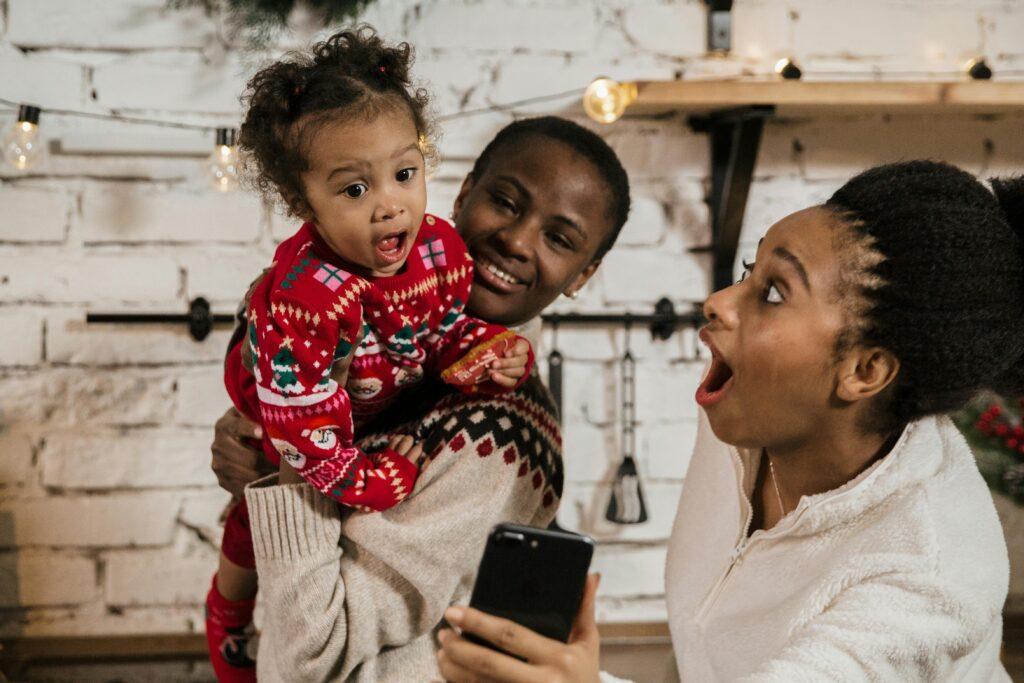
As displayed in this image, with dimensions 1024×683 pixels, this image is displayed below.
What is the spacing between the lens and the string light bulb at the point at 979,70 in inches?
67.7

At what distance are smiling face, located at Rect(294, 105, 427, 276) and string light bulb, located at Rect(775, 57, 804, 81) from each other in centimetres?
99

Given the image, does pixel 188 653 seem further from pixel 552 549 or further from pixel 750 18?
pixel 750 18

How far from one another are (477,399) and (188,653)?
41.5 inches

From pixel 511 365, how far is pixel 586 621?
345 millimetres

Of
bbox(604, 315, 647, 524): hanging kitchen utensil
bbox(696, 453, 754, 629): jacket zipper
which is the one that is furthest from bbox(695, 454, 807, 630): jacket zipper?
bbox(604, 315, 647, 524): hanging kitchen utensil

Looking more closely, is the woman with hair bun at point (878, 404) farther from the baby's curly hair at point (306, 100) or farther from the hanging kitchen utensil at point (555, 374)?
the hanging kitchen utensil at point (555, 374)

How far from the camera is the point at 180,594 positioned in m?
1.72

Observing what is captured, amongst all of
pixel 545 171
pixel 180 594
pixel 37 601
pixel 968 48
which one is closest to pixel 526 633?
pixel 545 171

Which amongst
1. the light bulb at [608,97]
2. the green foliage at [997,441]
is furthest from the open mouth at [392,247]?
the green foliage at [997,441]

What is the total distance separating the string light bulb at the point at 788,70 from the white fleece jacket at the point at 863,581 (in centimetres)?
85

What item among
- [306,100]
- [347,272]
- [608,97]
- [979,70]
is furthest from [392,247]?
[979,70]

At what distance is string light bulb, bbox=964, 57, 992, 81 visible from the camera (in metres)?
1.72

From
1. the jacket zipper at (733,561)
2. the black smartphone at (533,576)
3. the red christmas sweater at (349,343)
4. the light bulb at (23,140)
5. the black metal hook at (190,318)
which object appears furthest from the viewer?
the black metal hook at (190,318)

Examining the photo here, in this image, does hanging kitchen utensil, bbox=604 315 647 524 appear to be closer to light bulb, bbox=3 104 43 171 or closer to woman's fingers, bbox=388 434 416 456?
woman's fingers, bbox=388 434 416 456
